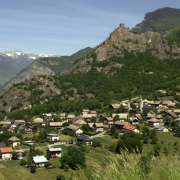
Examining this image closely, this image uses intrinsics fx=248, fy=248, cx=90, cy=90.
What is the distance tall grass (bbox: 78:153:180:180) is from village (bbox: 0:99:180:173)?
49.3m

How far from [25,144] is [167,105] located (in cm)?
7301

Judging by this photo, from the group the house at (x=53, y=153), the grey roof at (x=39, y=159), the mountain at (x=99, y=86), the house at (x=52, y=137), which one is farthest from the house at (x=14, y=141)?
the mountain at (x=99, y=86)

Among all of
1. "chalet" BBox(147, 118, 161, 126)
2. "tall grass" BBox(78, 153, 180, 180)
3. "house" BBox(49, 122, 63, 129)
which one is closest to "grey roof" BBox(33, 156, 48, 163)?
"house" BBox(49, 122, 63, 129)

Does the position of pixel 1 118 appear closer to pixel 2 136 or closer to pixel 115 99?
pixel 2 136

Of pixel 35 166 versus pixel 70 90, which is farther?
pixel 70 90

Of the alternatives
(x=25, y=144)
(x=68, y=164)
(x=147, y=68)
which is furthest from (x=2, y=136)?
(x=147, y=68)

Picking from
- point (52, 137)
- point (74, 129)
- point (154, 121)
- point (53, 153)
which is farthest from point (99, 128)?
point (53, 153)

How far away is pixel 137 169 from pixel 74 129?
8387 centimetres

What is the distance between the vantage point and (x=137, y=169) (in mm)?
8602

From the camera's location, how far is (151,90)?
15600 cm

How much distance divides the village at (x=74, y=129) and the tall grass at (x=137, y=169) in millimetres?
49276

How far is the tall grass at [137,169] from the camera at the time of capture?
838 centimetres

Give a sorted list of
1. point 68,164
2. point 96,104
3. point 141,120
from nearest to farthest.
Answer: point 68,164, point 141,120, point 96,104

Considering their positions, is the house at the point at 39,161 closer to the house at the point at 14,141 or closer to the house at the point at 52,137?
the house at the point at 14,141
